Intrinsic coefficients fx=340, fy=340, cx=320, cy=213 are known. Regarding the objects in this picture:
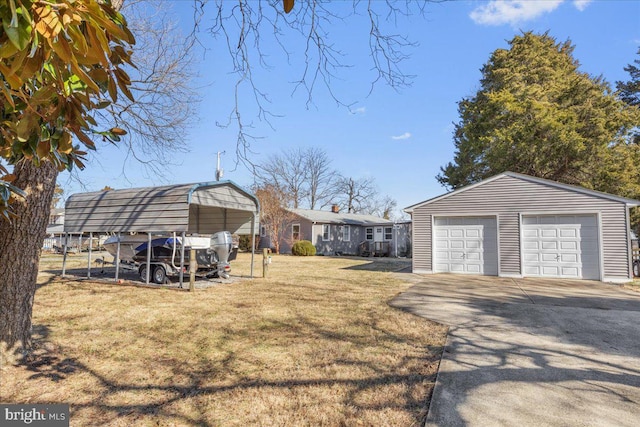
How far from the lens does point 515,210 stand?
494 inches

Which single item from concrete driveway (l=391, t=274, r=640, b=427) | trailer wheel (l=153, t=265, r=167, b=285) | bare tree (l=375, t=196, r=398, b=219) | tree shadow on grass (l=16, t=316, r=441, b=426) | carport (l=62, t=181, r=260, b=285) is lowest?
tree shadow on grass (l=16, t=316, r=441, b=426)

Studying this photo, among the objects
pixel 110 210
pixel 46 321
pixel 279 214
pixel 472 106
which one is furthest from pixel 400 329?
pixel 279 214

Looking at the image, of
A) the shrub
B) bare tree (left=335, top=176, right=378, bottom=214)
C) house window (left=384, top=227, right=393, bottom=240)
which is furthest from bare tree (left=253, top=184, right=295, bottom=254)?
bare tree (left=335, top=176, right=378, bottom=214)

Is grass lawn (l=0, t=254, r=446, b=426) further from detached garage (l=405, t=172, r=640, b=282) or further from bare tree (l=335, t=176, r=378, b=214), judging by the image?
bare tree (l=335, t=176, r=378, b=214)

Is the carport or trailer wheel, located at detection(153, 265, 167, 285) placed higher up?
the carport

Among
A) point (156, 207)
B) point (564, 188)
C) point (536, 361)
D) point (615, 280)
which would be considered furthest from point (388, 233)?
point (536, 361)

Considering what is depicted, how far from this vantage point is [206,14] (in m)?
3.00

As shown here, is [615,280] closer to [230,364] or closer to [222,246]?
[222,246]

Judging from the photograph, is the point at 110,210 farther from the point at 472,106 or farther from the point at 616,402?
the point at 472,106

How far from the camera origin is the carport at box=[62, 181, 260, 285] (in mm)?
9188

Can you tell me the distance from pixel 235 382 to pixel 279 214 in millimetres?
25455

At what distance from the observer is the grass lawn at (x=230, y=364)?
299 centimetres

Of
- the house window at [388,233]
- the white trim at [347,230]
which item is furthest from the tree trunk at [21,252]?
the white trim at [347,230]

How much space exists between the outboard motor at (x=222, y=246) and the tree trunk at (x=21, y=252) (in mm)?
6161
